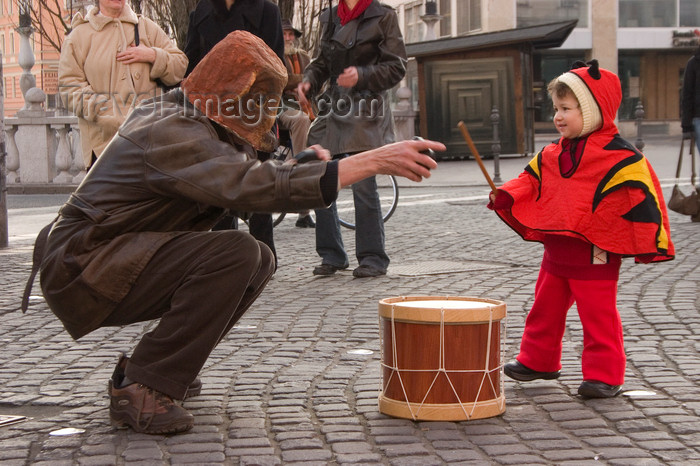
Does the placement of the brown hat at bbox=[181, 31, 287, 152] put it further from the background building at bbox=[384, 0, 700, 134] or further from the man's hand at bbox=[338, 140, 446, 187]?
the background building at bbox=[384, 0, 700, 134]

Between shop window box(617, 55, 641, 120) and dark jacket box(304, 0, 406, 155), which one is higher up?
shop window box(617, 55, 641, 120)

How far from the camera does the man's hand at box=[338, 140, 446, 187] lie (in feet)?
12.1

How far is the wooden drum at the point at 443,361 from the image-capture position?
4105 mm

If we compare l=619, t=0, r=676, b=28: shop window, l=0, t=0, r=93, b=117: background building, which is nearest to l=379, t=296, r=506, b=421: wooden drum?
l=619, t=0, r=676, b=28: shop window

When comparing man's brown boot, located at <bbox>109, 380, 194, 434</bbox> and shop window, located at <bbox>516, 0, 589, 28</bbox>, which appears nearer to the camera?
man's brown boot, located at <bbox>109, 380, 194, 434</bbox>

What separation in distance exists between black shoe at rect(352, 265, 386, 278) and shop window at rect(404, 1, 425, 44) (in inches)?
1638

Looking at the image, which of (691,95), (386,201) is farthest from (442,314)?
(691,95)

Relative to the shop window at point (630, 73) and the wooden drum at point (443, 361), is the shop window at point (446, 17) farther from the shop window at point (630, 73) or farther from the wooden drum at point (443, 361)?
the wooden drum at point (443, 361)

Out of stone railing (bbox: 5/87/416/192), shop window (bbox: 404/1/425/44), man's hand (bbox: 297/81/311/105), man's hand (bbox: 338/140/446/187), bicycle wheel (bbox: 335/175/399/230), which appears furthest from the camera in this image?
shop window (bbox: 404/1/425/44)

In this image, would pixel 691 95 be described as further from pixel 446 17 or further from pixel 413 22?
pixel 413 22

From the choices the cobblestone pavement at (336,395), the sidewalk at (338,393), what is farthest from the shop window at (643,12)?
the cobblestone pavement at (336,395)

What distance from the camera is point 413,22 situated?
1986 inches

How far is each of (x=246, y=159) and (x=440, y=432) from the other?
3.87ft

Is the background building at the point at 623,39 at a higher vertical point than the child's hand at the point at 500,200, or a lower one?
higher
